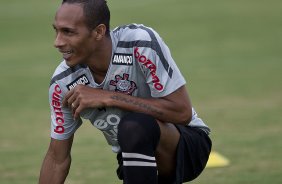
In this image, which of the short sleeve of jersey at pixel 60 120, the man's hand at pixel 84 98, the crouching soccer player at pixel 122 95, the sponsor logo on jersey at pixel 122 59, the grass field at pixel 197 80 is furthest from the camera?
the grass field at pixel 197 80

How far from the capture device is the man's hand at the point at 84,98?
18.0 feet

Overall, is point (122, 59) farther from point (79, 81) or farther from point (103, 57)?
point (79, 81)

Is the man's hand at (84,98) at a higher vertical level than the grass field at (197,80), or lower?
higher

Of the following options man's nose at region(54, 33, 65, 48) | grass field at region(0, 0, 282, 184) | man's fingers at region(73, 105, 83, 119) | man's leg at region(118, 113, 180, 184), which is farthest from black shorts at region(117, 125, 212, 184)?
grass field at region(0, 0, 282, 184)

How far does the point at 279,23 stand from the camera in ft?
63.1

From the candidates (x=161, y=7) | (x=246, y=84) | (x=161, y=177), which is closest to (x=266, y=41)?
(x=246, y=84)

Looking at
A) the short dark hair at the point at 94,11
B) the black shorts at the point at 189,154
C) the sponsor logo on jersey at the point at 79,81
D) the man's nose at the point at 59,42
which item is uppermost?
the short dark hair at the point at 94,11

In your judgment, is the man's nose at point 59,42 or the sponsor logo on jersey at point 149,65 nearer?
the man's nose at point 59,42

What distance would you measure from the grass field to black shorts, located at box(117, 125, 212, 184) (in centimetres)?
115

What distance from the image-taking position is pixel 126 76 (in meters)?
5.64

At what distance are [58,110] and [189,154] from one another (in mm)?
965

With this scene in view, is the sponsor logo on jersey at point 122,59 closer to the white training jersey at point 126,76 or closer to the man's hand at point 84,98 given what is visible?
the white training jersey at point 126,76

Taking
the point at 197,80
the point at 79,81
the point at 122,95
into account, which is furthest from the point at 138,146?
the point at 197,80

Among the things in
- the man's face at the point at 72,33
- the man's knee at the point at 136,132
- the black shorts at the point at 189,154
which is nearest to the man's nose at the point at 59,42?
the man's face at the point at 72,33
